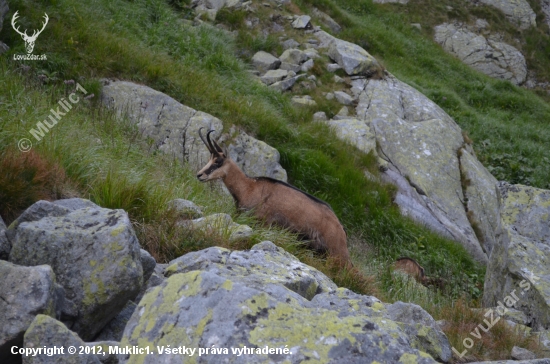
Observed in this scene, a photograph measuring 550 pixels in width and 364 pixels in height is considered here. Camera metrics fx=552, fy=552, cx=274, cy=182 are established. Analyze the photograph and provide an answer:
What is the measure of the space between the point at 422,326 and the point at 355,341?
1.65 m

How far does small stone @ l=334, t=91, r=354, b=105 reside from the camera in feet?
48.9

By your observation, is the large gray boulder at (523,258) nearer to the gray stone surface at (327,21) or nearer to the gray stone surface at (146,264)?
the gray stone surface at (146,264)

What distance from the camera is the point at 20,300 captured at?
10.2 feet

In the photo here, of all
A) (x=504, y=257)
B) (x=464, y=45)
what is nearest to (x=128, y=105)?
(x=504, y=257)

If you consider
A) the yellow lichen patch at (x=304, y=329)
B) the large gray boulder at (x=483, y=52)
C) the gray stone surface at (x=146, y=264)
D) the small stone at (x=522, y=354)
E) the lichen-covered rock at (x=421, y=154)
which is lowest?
the large gray boulder at (x=483, y=52)

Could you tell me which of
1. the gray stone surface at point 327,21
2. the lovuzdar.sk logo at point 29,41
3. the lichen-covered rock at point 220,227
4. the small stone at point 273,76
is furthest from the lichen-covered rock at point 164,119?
the gray stone surface at point 327,21

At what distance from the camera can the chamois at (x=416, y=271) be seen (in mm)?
8818

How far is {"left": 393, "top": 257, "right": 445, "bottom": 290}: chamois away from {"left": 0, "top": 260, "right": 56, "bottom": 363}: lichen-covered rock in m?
6.43

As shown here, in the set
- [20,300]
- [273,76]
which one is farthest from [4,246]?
[273,76]

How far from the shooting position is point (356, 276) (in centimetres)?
629

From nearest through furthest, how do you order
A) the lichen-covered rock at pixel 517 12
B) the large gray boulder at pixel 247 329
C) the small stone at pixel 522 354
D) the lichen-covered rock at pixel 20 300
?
the large gray boulder at pixel 247 329 < the lichen-covered rock at pixel 20 300 < the small stone at pixel 522 354 < the lichen-covered rock at pixel 517 12

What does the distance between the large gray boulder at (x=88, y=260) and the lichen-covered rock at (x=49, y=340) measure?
2.01ft

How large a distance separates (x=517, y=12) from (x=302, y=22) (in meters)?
17.2

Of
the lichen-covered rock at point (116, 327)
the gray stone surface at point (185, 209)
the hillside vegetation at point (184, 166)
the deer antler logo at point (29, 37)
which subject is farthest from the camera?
the deer antler logo at point (29, 37)
